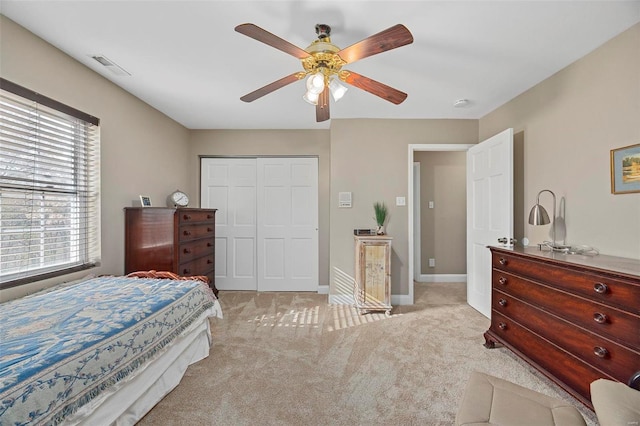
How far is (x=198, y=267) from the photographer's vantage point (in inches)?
135

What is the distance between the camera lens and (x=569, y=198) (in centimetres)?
251

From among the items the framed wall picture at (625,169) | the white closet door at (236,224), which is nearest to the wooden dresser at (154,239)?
the white closet door at (236,224)

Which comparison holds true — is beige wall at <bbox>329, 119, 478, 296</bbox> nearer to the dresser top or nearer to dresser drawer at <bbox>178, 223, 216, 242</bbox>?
dresser drawer at <bbox>178, 223, 216, 242</bbox>

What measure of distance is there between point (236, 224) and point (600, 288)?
13.3ft

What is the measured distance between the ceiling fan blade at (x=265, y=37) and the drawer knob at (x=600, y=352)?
238cm

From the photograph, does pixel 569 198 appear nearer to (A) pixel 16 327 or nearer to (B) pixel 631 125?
(B) pixel 631 125

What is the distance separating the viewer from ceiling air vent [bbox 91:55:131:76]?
242 cm

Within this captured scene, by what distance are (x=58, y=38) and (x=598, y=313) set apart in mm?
3914

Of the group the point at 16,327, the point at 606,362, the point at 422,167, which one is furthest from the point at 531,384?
the point at 422,167

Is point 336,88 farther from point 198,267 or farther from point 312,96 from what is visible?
point 198,267

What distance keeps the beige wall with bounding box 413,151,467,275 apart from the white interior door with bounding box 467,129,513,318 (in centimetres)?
126

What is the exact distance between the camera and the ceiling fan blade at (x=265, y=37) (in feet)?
5.05

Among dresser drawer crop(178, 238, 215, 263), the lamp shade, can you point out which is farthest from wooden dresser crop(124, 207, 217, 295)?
the lamp shade

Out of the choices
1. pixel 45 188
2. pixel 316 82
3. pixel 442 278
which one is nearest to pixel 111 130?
pixel 45 188
